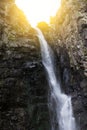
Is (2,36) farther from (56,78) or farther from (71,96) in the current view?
(71,96)

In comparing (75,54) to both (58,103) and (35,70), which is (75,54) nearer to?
(35,70)

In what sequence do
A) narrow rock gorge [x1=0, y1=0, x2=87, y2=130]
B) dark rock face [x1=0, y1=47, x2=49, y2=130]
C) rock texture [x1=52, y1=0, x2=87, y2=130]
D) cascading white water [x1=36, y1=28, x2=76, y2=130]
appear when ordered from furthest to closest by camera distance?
rock texture [x1=52, y1=0, x2=87, y2=130], cascading white water [x1=36, y1=28, x2=76, y2=130], narrow rock gorge [x1=0, y1=0, x2=87, y2=130], dark rock face [x1=0, y1=47, x2=49, y2=130]

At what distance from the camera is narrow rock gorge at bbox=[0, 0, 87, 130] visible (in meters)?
22.6

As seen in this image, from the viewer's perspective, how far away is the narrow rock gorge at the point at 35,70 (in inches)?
889

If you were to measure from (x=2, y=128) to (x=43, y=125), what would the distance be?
3875 mm

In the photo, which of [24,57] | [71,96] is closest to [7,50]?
[24,57]

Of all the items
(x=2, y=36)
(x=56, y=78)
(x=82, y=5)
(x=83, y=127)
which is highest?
(x=82, y=5)

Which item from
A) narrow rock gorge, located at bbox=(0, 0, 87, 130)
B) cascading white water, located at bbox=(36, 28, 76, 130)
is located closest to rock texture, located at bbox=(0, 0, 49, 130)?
narrow rock gorge, located at bbox=(0, 0, 87, 130)

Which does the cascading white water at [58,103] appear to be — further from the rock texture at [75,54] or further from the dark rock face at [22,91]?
the dark rock face at [22,91]

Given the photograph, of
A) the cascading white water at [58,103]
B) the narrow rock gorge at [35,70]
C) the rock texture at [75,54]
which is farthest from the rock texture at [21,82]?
the rock texture at [75,54]

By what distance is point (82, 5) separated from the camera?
2656 centimetres

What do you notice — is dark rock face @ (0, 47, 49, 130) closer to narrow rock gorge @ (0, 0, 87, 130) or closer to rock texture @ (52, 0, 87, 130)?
narrow rock gorge @ (0, 0, 87, 130)

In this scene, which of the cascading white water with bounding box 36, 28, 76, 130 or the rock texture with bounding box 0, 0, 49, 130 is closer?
the rock texture with bounding box 0, 0, 49, 130

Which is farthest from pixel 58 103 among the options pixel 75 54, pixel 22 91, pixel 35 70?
pixel 75 54
